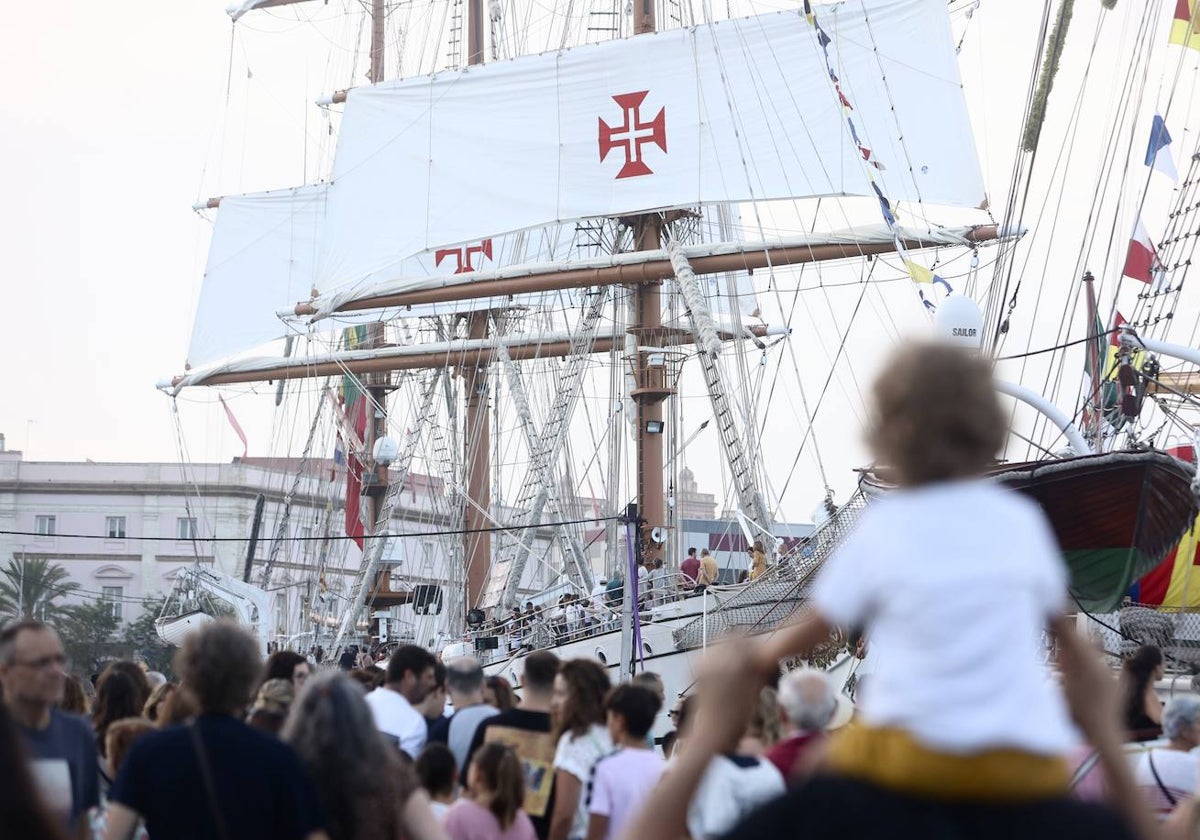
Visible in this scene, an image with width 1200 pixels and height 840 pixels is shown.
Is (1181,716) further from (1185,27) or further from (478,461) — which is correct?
(478,461)

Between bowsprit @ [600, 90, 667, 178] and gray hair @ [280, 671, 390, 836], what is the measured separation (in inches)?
1194

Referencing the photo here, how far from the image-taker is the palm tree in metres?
55.9

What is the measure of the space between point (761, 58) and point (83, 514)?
41.9m

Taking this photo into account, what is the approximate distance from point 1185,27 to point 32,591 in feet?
150

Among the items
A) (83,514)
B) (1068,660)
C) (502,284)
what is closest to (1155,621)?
(1068,660)

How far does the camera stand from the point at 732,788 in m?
4.37

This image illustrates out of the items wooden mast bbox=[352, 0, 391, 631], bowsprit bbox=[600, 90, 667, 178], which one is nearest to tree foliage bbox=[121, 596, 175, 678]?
wooden mast bbox=[352, 0, 391, 631]

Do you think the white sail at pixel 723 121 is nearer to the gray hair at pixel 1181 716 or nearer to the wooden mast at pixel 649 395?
the wooden mast at pixel 649 395

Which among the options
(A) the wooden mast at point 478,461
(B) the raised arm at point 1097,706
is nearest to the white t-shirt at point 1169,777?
(B) the raised arm at point 1097,706

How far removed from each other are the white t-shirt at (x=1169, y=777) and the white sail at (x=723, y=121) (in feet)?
92.4

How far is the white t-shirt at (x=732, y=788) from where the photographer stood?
4.36m

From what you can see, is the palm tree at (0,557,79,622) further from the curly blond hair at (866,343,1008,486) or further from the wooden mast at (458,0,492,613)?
the curly blond hair at (866,343,1008,486)

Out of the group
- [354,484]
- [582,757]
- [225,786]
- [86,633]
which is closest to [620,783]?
[582,757]

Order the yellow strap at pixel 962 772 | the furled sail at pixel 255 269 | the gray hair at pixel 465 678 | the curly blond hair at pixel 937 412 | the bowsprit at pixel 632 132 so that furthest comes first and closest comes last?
the furled sail at pixel 255 269, the bowsprit at pixel 632 132, the gray hair at pixel 465 678, the curly blond hair at pixel 937 412, the yellow strap at pixel 962 772
